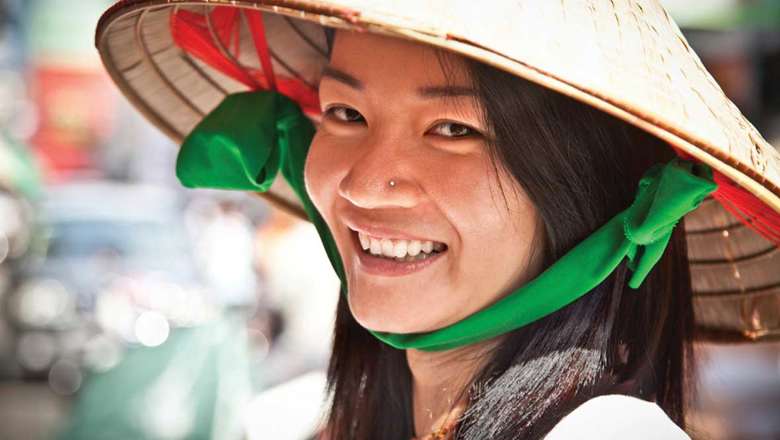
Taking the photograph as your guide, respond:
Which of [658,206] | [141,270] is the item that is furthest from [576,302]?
[141,270]

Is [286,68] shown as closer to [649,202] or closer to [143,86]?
[143,86]

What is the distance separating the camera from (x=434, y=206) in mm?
1359

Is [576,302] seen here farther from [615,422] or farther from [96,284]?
[96,284]

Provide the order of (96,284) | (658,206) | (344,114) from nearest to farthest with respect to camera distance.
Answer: (658,206), (344,114), (96,284)

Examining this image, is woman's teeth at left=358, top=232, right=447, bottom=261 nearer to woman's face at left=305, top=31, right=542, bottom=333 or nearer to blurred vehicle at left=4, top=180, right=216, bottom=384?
woman's face at left=305, top=31, right=542, bottom=333

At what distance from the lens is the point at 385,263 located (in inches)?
56.2

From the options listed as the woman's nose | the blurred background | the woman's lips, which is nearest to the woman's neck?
the woman's lips

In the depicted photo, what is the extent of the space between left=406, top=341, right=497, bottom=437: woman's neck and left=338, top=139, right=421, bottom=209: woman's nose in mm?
281

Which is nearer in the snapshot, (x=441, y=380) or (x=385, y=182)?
(x=385, y=182)

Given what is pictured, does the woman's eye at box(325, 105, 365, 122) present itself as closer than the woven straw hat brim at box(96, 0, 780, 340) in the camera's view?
No

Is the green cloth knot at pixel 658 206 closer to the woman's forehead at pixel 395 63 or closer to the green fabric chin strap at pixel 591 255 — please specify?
the green fabric chin strap at pixel 591 255

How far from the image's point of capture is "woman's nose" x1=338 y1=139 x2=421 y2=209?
1.35 m

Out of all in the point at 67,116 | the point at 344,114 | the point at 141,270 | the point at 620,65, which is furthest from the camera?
the point at 67,116

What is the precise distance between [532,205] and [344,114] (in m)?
0.32
